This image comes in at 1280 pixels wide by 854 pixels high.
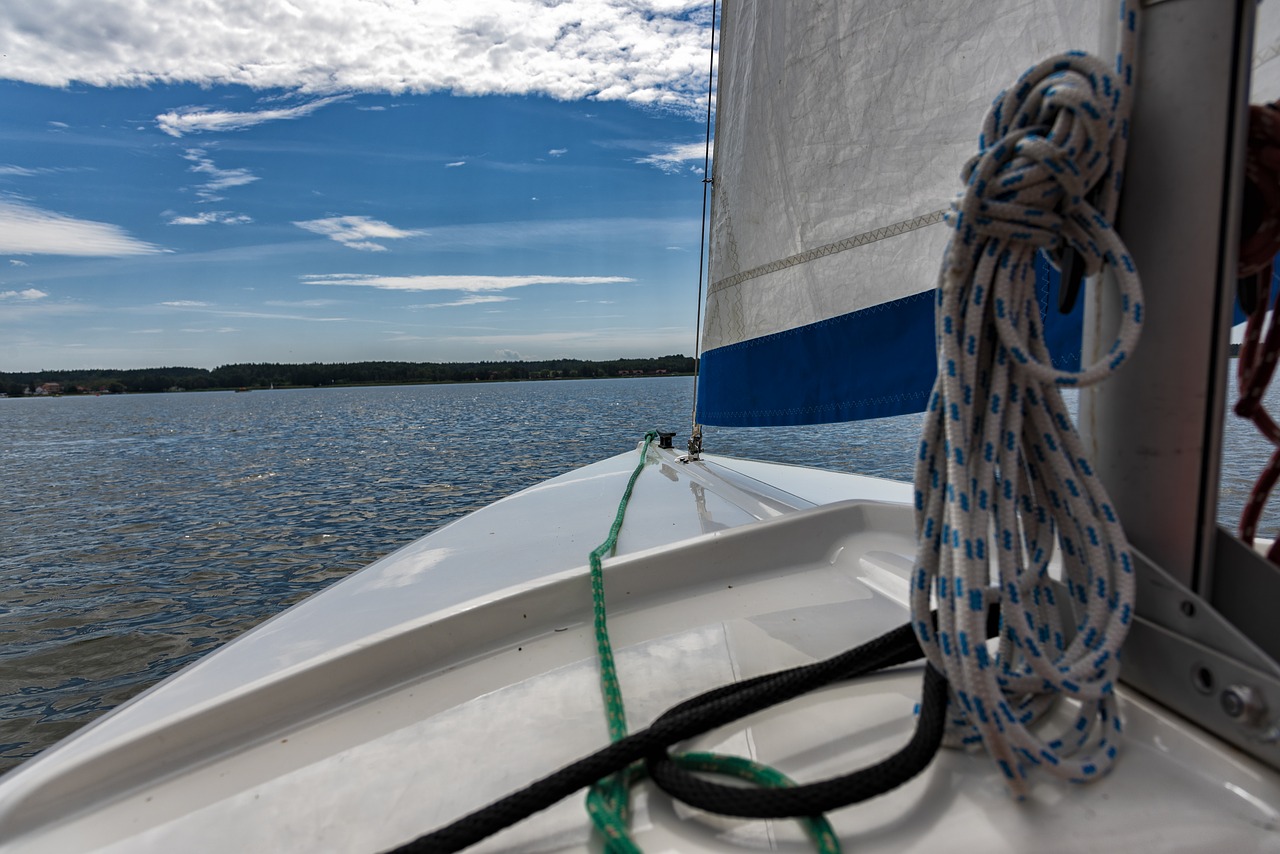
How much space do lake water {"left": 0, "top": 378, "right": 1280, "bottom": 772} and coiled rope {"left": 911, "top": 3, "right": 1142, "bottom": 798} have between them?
4.41 metres

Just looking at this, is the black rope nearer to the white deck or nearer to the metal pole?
the white deck

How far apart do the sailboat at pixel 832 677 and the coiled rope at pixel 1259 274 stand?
0.21 feet

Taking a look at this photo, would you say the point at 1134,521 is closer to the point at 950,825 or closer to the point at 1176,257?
the point at 1176,257

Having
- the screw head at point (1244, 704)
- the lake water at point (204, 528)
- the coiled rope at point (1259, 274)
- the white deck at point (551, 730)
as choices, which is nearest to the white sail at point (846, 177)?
the white deck at point (551, 730)

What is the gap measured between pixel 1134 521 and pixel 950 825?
0.43 metres

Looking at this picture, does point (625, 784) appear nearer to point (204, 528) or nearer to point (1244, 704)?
point (1244, 704)

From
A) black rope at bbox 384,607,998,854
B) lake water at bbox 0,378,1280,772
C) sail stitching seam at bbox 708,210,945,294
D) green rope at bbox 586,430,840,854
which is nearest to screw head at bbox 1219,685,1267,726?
black rope at bbox 384,607,998,854

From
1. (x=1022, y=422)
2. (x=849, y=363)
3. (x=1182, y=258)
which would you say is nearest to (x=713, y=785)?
(x=1022, y=422)

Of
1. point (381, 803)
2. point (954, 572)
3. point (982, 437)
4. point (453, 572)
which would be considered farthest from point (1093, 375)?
point (453, 572)

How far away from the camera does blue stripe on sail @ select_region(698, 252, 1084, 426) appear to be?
76.4 inches

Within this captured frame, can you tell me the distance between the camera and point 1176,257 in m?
0.79

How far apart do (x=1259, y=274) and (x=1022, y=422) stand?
0.44 metres

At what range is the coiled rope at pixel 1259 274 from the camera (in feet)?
2.60

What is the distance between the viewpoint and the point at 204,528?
9133 mm
